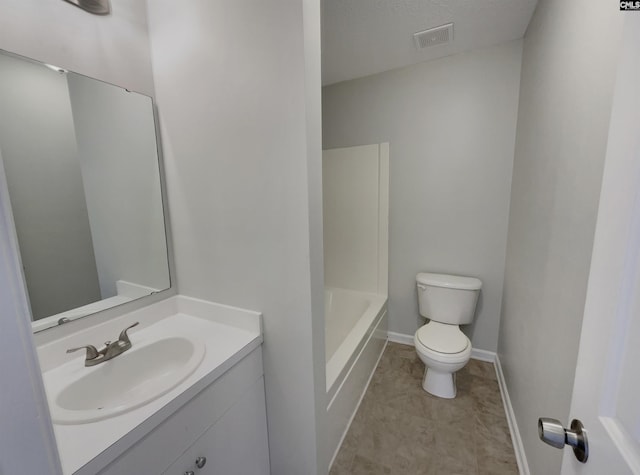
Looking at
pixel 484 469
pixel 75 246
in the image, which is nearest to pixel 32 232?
pixel 75 246

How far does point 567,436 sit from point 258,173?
3.83ft

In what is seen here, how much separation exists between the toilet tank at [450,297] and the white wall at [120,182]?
1871 millimetres

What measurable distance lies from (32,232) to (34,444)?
100 cm

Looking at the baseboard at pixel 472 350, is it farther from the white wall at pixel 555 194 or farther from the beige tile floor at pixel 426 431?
the white wall at pixel 555 194

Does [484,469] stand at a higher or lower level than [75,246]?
lower

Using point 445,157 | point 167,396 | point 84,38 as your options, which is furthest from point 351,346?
point 84,38

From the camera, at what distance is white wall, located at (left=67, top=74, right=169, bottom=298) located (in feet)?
3.85

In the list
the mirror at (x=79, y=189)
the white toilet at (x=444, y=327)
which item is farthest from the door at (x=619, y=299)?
the mirror at (x=79, y=189)

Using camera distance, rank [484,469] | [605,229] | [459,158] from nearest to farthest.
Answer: [605,229] < [484,469] < [459,158]

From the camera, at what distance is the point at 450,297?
83.4 inches

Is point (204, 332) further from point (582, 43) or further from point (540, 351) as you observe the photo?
point (582, 43)

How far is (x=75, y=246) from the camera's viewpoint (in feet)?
3.78

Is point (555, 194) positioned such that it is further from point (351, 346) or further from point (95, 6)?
point (95, 6)

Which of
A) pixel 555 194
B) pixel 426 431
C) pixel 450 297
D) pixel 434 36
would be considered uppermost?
pixel 434 36
